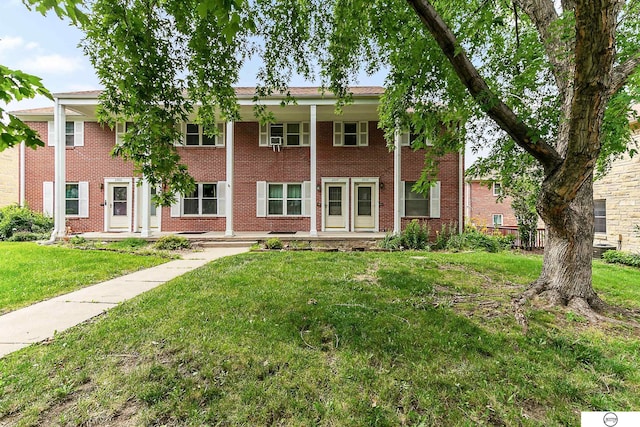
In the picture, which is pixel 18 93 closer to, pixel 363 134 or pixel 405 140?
pixel 363 134

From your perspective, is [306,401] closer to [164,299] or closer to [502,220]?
[164,299]

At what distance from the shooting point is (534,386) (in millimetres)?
2316

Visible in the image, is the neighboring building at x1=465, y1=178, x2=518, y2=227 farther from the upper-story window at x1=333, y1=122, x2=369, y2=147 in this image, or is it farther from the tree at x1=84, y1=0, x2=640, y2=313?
the tree at x1=84, y1=0, x2=640, y2=313

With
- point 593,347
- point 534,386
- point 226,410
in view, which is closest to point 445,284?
point 593,347

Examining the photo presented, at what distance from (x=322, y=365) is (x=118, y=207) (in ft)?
45.2

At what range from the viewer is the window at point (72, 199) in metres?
12.6

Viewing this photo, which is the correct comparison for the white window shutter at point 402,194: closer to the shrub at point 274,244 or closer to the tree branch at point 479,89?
the shrub at point 274,244

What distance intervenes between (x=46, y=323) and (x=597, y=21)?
6.44m

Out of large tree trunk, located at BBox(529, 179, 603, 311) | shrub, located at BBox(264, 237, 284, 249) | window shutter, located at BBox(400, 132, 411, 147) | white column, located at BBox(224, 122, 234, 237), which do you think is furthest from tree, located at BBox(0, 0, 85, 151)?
window shutter, located at BBox(400, 132, 411, 147)

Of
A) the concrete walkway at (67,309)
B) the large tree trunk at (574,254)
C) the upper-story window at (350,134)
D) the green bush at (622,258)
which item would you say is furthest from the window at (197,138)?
the green bush at (622,258)

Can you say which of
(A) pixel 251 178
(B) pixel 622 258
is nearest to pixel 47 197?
(A) pixel 251 178

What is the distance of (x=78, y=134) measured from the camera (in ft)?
41.4

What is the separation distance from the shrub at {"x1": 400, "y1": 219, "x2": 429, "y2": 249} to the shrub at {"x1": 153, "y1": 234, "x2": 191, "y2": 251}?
7.68 m

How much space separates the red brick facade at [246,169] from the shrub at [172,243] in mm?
2784
